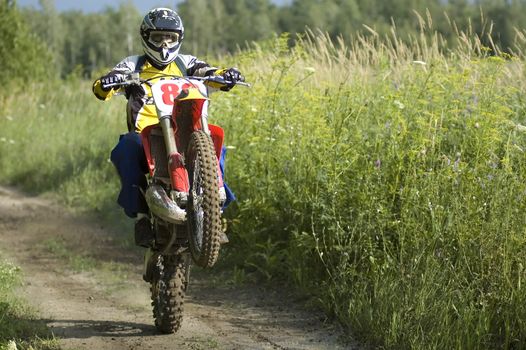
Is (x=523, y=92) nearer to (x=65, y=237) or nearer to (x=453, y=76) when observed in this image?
(x=453, y=76)

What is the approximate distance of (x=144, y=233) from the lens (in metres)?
5.57

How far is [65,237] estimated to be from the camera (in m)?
9.14

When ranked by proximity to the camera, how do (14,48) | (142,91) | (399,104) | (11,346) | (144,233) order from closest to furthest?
(11,346) → (144,233) → (142,91) → (399,104) → (14,48)

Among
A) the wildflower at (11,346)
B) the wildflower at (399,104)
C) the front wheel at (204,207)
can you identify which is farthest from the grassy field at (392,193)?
the wildflower at (11,346)

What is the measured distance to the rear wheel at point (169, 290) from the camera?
5.64 metres

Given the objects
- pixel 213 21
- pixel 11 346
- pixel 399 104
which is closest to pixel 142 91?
pixel 11 346

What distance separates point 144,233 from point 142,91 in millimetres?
998

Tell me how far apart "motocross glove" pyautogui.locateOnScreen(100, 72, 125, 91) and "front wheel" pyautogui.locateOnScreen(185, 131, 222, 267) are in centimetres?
78

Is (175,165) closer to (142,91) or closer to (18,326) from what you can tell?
(142,91)

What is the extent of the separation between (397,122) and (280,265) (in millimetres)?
1599

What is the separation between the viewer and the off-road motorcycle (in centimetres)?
493

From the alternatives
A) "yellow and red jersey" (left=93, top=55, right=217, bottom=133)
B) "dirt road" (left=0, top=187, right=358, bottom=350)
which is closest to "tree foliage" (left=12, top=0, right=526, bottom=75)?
"dirt road" (left=0, top=187, right=358, bottom=350)

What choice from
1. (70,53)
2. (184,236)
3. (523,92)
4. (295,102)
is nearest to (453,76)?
(523,92)

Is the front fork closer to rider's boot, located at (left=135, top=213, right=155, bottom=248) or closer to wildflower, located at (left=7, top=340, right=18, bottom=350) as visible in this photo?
rider's boot, located at (left=135, top=213, right=155, bottom=248)
